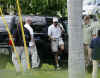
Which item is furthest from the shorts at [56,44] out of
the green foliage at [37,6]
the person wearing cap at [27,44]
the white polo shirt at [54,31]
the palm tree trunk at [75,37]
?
the green foliage at [37,6]

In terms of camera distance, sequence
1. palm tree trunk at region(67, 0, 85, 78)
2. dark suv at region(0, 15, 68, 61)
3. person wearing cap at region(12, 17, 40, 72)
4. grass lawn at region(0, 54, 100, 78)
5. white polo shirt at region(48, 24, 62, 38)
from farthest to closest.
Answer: dark suv at region(0, 15, 68, 61), white polo shirt at region(48, 24, 62, 38), person wearing cap at region(12, 17, 40, 72), grass lawn at region(0, 54, 100, 78), palm tree trunk at region(67, 0, 85, 78)

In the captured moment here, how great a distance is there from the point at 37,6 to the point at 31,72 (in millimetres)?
5836

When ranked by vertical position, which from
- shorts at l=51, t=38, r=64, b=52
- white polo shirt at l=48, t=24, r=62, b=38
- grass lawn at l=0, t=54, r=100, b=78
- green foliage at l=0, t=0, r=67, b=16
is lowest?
grass lawn at l=0, t=54, r=100, b=78

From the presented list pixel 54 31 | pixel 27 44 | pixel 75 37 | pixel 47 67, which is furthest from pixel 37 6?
pixel 75 37

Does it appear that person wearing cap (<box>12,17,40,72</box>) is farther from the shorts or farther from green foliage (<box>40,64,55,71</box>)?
the shorts

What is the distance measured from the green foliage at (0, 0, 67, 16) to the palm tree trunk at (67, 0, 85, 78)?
8280 millimetres

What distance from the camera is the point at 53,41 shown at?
26.8 ft

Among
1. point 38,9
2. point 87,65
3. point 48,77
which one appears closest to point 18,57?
point 48,77

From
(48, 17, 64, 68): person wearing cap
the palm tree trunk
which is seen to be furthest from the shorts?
the palm tree trunk

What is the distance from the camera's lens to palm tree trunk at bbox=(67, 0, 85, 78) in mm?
4519

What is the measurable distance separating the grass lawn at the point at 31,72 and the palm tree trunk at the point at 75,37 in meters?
2.75

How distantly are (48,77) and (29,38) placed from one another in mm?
1267

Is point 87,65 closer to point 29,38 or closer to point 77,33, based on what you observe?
point 29,38

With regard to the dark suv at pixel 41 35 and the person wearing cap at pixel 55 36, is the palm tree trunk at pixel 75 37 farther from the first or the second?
the dark suv at pixel 41 35
